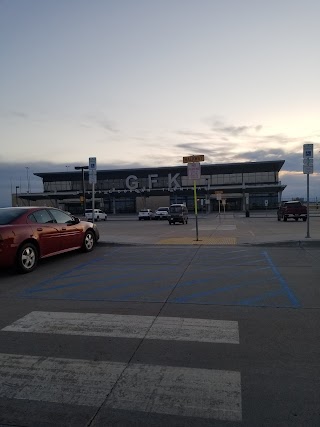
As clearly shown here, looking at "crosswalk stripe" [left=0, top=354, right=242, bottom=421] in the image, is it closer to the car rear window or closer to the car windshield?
the car windshield

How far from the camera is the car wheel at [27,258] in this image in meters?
8.41

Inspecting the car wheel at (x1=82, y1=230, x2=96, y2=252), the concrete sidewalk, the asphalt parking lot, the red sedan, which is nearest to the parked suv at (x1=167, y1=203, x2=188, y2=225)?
the concrete sidewalk

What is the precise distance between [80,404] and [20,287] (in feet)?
15.3

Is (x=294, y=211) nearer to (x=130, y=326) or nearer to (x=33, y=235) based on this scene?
(x=33, y=235)

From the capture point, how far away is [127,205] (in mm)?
85125

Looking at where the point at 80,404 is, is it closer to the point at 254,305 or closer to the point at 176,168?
the point at 254,305

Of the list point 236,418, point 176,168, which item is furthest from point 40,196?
point 236,418

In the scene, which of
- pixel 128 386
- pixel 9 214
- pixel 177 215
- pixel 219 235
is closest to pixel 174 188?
pixel 177 215

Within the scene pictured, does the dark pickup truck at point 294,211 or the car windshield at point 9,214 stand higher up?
the car windshield at point 9,214

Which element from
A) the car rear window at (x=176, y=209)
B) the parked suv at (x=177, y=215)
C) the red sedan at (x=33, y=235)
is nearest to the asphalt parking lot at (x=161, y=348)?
the red sedan at (x=33, y=235)

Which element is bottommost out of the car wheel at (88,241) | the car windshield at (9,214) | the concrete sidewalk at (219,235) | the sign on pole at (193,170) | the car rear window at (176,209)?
the concrete sidewalk at (219,235)

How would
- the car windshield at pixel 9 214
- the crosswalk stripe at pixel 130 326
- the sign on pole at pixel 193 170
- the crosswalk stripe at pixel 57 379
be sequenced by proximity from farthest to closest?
the sign on pole at pixel 193 170, the car windshield at pixel 9 214, the crosswalk stripe at pixel 130 326, the crosswalk stripe at pixel 57 379

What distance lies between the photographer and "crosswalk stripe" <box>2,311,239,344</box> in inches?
→ 181

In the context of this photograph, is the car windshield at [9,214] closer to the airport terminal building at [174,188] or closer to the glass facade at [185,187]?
the airport terminal building at [174,188]
